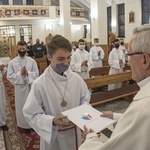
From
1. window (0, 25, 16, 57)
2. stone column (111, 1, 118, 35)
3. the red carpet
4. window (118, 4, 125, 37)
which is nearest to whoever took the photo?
the red carpet

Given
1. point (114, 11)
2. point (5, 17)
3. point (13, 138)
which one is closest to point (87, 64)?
point (13, 138)

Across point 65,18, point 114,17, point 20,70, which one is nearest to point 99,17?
point 65,18

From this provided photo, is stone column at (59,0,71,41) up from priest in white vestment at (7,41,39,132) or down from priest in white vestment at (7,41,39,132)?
up

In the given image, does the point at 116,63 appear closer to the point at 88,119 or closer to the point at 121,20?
the point at 88,119

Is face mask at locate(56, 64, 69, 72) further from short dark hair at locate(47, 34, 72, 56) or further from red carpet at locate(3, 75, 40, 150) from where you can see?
red carpet at locate(3, 75, 40, 150)

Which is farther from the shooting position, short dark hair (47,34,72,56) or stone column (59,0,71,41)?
stone column (59,0,71,41)

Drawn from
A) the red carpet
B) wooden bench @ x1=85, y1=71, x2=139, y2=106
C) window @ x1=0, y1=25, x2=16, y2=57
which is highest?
window @ x1=0, y1=25, x2=16, y2=57

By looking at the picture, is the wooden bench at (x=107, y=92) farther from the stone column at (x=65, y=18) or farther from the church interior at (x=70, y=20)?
the stone column at (x=65, y=18)

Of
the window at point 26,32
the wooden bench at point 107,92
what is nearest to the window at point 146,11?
the window at point 26,32

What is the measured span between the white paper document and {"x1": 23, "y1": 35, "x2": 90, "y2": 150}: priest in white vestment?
16cm

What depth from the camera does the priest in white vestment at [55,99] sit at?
189cm

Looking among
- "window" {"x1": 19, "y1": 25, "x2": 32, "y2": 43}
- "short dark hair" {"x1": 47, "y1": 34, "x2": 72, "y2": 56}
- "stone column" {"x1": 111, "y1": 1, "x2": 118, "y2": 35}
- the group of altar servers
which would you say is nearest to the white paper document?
the group of altar servers

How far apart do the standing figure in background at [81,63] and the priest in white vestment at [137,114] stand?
207 inches

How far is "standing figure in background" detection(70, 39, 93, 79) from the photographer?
6.59 meters
